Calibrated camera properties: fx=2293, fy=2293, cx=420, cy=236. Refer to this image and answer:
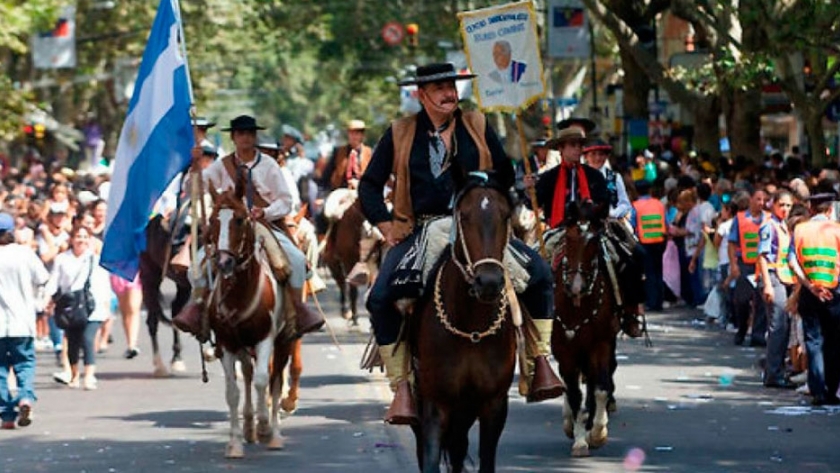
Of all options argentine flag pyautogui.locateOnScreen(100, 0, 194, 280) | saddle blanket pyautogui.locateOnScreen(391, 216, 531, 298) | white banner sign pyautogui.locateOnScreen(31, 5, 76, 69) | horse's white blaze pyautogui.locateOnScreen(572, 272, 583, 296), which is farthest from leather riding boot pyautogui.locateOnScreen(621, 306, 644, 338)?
white banner sign pyautogui.locateOnScreen(31, 5, 76, 69)

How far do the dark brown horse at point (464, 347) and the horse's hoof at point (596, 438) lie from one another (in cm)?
368

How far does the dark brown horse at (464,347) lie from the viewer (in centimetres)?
1219

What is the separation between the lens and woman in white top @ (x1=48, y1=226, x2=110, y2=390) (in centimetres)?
2250

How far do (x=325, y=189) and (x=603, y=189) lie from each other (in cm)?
1217

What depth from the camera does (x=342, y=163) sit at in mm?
26406

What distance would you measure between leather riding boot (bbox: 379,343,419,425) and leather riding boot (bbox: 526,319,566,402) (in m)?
0.77

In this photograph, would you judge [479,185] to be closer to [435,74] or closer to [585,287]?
[435,74]

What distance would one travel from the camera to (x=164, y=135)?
701 inches

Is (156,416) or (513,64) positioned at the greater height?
(513,64)

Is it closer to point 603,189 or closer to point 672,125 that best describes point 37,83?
point 672,125

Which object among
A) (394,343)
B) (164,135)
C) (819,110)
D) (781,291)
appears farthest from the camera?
(819,110)

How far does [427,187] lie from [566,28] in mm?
36584

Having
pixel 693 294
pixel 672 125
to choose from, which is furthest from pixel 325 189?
pixel 672 125

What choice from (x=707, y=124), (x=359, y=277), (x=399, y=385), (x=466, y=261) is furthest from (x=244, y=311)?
(x=707, y=124)
